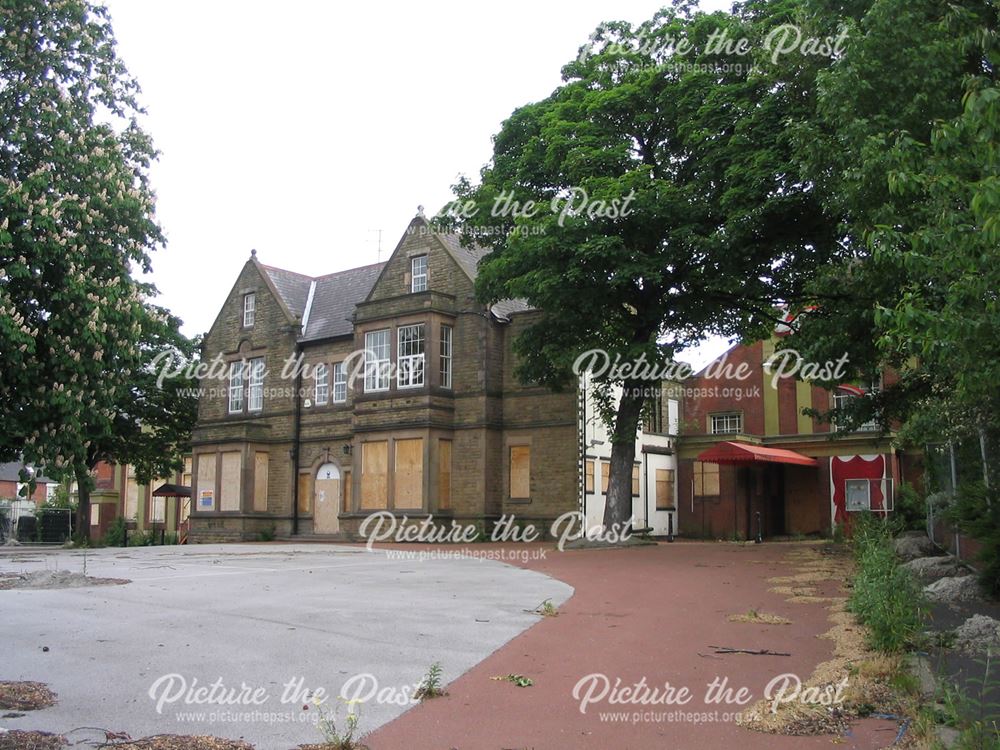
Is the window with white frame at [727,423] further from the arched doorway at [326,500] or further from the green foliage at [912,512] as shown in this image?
the arched doorway at [326,500]

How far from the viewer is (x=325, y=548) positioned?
27.7 metres

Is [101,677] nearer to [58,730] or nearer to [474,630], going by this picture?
[58,730]

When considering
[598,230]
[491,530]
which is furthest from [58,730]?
[491,530]

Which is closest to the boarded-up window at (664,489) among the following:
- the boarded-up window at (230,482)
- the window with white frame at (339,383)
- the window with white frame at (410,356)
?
the window with white frame at (410,356)

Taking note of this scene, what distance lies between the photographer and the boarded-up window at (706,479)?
36.1 metres

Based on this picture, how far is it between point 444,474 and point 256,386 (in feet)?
35.5

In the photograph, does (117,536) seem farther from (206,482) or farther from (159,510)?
(206,482)

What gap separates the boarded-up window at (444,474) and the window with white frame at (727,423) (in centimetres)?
1264

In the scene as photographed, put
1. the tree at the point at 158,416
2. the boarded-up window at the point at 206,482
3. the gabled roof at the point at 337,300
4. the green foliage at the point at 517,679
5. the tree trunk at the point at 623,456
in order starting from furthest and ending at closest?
the tree at the point at 158,416 < the boarded-up window at the point at 206,482 < the gabled roof at the point at 337,300 < the tree trunk at the point at 623,456 < the green foliage at the point at 517,679

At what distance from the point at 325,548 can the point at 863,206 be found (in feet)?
66.0

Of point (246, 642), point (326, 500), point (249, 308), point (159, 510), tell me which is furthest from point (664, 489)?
point (246, 642)

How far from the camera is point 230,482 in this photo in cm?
3612

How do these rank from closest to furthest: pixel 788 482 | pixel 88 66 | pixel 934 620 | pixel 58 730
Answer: pixel 58 730 → pixel 88 66 → pixel 934 620 → pixel 788 482

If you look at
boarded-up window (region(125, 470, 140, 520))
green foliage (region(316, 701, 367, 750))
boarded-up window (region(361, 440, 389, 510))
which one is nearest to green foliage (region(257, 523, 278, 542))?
boarded-up window (region(361, 440, 389, 510))
